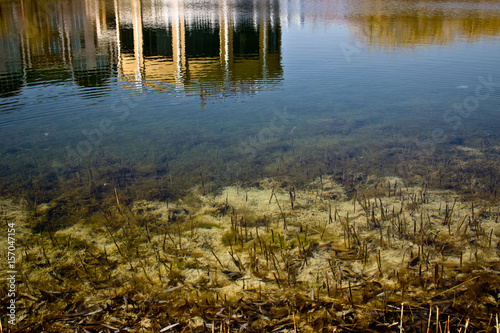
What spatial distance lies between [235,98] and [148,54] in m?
9.78

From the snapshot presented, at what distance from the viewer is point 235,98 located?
12.9 m

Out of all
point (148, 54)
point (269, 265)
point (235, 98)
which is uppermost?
point (148, 54)

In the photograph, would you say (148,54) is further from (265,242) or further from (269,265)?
(269,265)

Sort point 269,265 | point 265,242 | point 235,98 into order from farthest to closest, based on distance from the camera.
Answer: point 235,98 < point 265,242 < point 269,265

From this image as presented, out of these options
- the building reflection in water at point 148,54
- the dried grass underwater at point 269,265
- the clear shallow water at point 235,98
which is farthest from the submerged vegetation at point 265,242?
the building reflection in water at point 148,54

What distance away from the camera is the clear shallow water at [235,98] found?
8.80 m

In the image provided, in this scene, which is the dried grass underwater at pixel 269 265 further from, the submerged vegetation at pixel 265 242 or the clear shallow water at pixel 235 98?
the clear shallow water at pixel 235 98

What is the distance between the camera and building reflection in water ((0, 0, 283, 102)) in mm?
14938

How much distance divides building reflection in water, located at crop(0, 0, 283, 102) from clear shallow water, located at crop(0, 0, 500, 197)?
0.42 ft

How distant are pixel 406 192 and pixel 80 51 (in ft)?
65.1

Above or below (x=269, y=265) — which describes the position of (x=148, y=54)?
above

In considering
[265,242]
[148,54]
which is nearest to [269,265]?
[265,242]

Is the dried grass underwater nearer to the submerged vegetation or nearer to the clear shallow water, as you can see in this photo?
the submerged vegetation

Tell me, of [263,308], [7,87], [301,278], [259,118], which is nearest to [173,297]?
[263,308]
